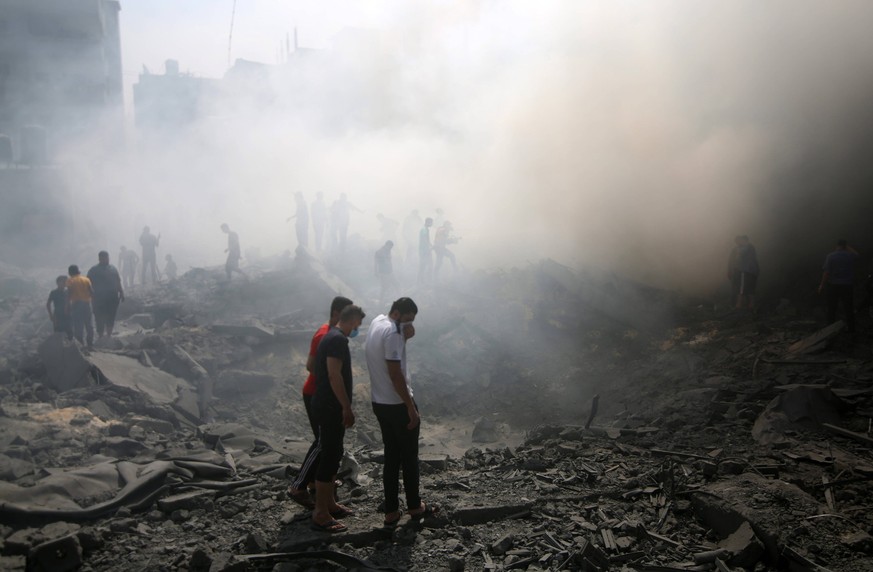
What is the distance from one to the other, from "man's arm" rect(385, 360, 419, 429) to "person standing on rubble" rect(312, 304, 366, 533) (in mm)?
271

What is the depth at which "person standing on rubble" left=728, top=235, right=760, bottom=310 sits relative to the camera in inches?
401

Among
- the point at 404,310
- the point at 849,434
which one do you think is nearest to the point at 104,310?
the point at 404,310

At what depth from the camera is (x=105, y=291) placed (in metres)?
9.69

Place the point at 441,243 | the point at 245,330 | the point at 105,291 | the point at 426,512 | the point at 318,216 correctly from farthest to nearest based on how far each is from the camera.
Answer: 1. the point at 318,216
2. the point at 441,243
3. the point at 245,330
4. the point at 105,291
5. the point at 426,512

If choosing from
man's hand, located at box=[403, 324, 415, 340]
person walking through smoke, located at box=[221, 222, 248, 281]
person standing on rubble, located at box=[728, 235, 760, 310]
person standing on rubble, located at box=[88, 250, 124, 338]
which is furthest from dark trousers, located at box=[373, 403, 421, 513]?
person walking through smoke, located at box=[221, 222, 248, 281]

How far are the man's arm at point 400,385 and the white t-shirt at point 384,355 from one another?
29 millimetres

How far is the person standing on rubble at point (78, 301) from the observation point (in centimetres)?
908

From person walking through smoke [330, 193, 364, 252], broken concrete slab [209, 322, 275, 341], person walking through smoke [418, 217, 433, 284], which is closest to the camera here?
broken concrete slab [209, 322, 275, 341]

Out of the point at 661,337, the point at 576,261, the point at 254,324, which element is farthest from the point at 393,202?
the point at 661,337

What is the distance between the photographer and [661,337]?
10.2 m

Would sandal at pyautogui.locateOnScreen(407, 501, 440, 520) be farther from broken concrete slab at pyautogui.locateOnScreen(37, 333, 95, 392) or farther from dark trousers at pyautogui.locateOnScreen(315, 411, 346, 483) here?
broken concrete slab at pyautogui.locateOnScreen(37, 333, 95, 392)

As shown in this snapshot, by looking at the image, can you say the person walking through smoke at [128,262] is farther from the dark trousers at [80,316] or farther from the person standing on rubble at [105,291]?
the dark trousers at [80,316]

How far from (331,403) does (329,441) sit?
0.25m

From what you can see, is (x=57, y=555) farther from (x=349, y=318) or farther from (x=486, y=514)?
(x=486, y=514)
